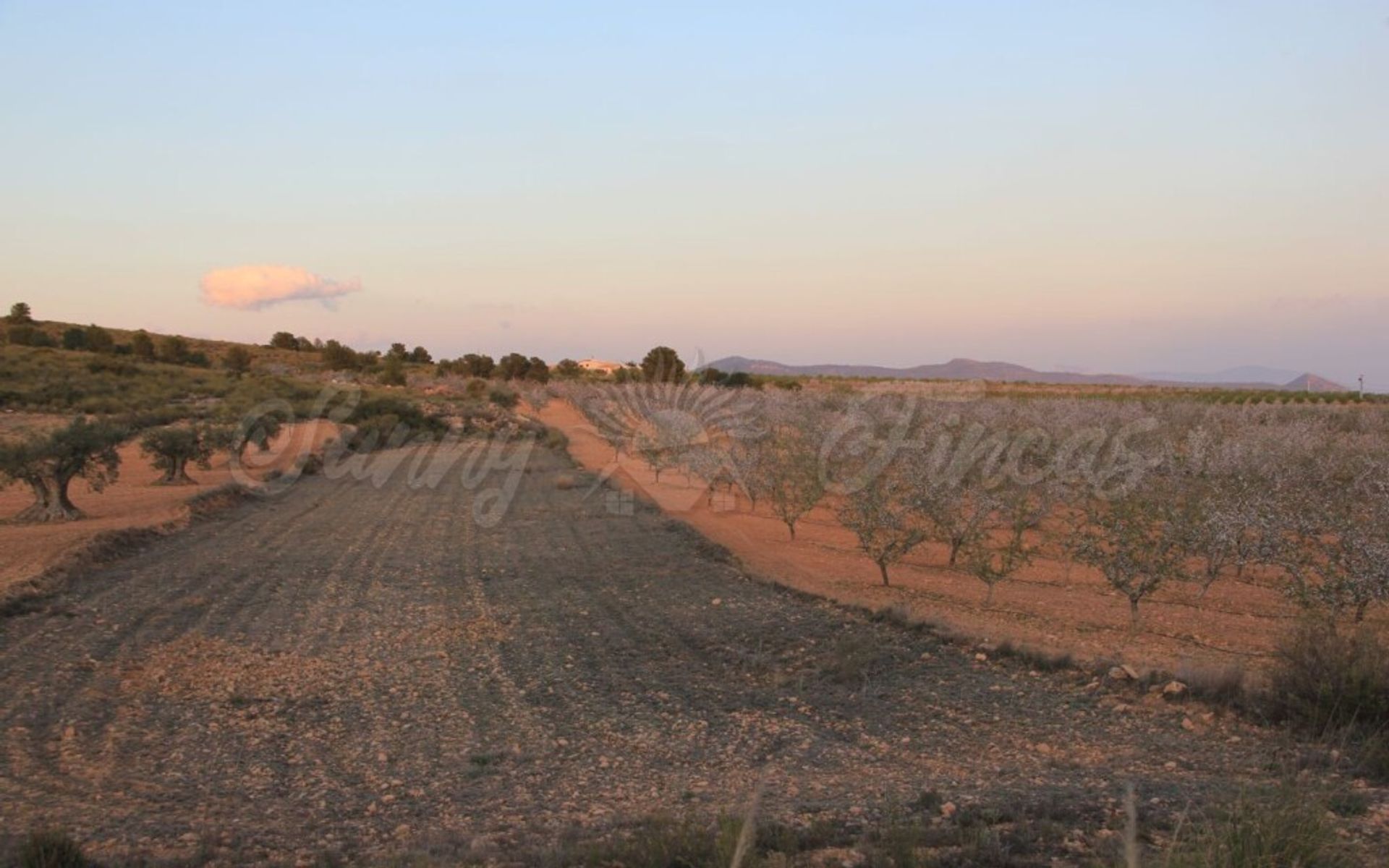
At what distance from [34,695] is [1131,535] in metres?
12.2

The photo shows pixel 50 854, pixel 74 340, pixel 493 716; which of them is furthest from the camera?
pixel 74 340

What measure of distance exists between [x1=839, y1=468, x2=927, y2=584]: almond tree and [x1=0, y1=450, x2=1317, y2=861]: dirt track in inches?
93.4

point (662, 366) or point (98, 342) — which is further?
point (98, 342)

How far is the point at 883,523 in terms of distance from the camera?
15023 mm

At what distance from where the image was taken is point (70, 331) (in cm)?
6631

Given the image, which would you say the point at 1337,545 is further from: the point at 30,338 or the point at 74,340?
the point at 74,340

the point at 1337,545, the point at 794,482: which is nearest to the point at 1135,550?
the point at 1337,545

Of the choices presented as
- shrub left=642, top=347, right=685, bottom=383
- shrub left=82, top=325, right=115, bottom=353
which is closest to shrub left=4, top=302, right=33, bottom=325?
shrub left=82, top=325, right=115, bottom=353

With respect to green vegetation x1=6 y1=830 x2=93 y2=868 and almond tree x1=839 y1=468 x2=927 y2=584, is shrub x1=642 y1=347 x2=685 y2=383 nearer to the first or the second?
almond tree x1=839 y1=468 x2=927 y2=584

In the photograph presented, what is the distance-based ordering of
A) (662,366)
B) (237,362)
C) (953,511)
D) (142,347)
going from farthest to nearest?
(237,362) < (142,347) < (662,366) < (953,511)

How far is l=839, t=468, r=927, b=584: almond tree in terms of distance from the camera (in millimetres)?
14914

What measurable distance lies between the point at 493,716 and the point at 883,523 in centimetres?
833

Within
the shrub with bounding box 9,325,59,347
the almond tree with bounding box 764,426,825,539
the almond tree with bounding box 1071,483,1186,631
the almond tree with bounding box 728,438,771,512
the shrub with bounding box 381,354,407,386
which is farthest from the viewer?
the shrub with bounding box 381,354,407,386

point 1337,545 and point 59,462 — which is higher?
point 1337,545
